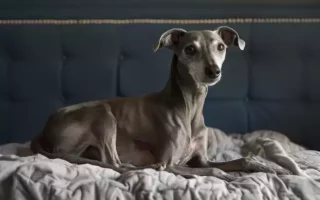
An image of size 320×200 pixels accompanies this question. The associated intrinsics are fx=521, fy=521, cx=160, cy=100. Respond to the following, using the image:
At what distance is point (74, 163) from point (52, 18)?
0.88 meters

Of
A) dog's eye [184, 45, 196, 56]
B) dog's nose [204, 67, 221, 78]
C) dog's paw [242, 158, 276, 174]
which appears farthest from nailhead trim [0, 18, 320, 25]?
dog's paw [242, 158, 276, 174]

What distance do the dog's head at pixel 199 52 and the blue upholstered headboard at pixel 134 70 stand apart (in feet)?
1.43

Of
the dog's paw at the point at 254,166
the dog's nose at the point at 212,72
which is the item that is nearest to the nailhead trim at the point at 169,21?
the dog's nose at the point at 212,72

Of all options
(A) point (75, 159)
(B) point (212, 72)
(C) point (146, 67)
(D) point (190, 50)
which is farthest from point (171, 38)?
(A) point (75, 159)

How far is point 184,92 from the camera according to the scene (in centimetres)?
187

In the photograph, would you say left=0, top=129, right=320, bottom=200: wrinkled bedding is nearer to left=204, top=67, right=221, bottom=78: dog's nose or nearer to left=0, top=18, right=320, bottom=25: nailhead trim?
Result: left=204, top=67, right=221, bottom=78: dog's nose

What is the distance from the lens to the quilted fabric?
7.59 feet

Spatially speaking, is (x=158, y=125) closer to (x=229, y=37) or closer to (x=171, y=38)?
(x=171, y=38)

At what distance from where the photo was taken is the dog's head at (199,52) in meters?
1.72

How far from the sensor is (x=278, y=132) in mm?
2303

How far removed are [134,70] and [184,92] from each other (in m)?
0.49

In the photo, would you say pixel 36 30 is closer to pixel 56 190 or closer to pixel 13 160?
pixel 13 160

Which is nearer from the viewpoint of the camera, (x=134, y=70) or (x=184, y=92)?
(x=184, y=92)

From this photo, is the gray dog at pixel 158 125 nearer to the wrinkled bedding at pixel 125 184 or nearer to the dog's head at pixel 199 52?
the dog's head at pixel 199 52
